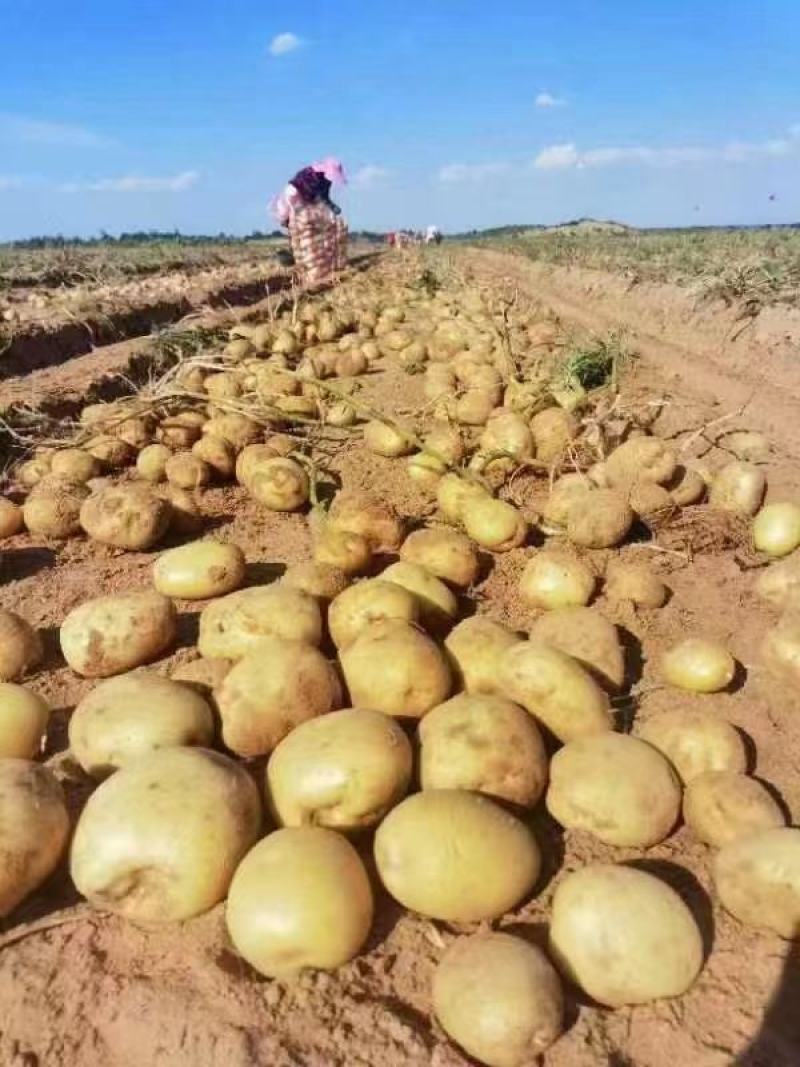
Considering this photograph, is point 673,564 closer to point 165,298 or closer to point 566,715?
point 566,715

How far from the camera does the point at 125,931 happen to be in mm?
1825

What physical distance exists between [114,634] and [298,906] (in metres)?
1.37

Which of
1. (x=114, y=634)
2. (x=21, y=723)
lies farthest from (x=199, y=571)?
(x=21, y=723)

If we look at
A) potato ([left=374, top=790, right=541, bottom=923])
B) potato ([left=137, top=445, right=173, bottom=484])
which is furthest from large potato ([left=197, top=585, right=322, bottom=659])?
potato ([left=137, top=445, right=173, bottom=484])

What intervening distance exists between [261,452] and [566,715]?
2.67 m

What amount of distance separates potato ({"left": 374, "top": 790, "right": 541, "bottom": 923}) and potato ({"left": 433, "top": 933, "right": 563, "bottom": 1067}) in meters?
0.13

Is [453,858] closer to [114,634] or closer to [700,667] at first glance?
[700,667]

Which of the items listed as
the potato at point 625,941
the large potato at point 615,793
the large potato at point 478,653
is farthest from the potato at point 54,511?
the potato at point 625,941

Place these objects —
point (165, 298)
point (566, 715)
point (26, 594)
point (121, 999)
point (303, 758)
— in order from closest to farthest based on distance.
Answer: point (121, 999) → point (303, 758) → point (566, 715) → point (26, 594) → point (165, 298)

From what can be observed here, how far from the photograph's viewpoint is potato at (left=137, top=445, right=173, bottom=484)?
14.5 feet

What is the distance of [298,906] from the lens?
162 centimetres

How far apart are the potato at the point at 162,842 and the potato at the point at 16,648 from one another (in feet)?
3.50

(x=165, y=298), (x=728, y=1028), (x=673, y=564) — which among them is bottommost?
(x=728, y=1028)

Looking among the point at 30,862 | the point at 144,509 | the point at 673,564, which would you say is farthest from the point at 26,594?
the point at 673,564
